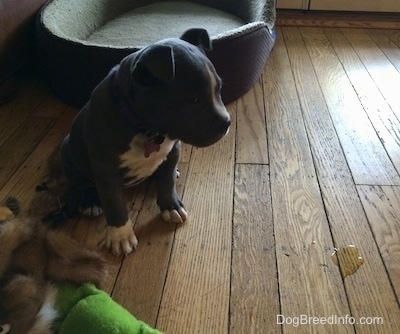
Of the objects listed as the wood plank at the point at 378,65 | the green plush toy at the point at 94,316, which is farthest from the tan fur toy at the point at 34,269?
the wood plank at the point at 378,65

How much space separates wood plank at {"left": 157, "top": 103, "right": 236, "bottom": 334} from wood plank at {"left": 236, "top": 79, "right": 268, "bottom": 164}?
0.09 m

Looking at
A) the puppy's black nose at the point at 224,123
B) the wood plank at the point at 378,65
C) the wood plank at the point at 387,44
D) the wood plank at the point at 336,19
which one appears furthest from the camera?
the wood plank at the point at 336,19

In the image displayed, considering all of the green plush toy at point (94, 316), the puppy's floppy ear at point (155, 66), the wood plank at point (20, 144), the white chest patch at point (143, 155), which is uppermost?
the puppy's floppy ear at point (155, 66)

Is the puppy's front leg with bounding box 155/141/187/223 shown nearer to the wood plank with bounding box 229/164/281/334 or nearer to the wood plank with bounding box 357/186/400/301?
the wood plank with bounding box 229/164/281/334

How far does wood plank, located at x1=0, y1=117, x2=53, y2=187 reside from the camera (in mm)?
1718

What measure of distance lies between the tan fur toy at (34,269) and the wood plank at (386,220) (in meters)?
0.80

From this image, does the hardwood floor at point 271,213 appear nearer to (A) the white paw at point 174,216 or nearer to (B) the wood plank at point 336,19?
(A) the white paw at point 174,216

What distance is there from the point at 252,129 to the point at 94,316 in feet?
3.77

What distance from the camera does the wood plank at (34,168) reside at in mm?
1581

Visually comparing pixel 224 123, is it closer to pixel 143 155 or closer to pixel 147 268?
pixel 143 155

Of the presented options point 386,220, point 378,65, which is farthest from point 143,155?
point 378,65

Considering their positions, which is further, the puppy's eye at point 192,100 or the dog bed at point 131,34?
the dog bed at point 131,34

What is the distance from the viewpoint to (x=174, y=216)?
1450 mm

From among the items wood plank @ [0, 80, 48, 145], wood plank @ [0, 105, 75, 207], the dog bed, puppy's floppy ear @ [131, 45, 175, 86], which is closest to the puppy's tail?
wood plank @ [0, 105, 75, 207]
